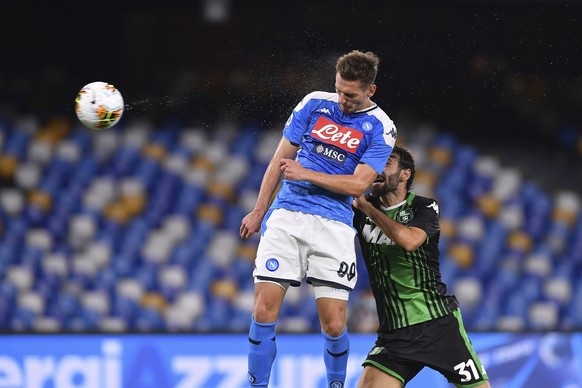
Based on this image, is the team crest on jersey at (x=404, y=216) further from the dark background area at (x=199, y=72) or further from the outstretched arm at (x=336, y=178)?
the dark background area at (x=199, y=72)

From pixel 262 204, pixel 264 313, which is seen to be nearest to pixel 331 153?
pixel 262 204

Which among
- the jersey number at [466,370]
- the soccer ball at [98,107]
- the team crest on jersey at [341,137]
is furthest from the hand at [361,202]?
the soccer ball at [98,107]

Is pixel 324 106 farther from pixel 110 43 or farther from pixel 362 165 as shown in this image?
pixel 110 43

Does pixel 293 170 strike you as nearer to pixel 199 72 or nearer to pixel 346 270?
pixel 346 270

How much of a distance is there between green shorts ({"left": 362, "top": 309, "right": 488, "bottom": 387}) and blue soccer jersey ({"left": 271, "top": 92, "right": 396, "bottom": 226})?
2.53ft

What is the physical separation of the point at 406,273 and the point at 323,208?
67 cm

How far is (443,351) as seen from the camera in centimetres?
569

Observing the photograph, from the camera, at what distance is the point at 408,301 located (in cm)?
575

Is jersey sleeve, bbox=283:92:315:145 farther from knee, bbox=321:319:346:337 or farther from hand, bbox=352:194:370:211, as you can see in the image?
knee, bbox=321:319:346:337

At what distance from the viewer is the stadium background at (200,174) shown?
1081cm

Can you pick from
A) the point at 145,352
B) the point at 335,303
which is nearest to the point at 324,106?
the point at 335,303

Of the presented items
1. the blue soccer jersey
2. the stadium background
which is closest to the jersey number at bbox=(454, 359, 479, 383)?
the blue soccer jersey

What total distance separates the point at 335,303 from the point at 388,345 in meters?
0.52

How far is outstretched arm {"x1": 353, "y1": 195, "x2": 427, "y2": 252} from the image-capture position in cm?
547
